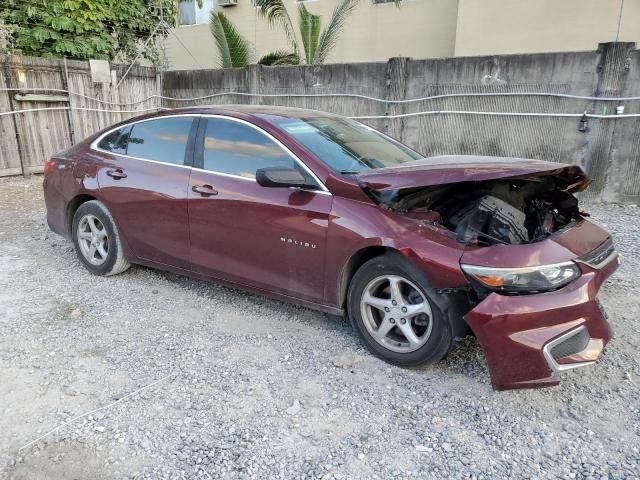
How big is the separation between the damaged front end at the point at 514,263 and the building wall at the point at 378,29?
9171mm

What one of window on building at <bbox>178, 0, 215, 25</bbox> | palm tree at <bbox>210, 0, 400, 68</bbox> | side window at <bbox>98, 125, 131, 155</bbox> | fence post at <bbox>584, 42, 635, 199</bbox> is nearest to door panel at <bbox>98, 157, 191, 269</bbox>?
side window at <bbox>98, 125, 131, 155</bbox>

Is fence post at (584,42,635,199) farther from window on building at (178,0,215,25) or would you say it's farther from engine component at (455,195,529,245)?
window on building at (178,0,215,25)

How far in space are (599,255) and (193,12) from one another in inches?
608

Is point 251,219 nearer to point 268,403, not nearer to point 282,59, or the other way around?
point 268,403

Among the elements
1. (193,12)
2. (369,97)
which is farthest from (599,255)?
Result: (193,12)

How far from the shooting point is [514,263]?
104 inches

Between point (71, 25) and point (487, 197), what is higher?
point (71, 25)

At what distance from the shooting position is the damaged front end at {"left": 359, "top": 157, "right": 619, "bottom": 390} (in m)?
2.59

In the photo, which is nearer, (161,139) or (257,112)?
(257,112)

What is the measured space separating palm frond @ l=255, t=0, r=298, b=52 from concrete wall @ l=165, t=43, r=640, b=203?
382 cm

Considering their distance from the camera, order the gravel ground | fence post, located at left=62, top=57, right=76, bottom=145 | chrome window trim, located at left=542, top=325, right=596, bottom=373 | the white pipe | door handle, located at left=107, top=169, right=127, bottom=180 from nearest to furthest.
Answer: the gravel ground
chrome window trim, located at left=542, top=325, right=596, bottom=373
door handle, located at left=107, top=169, right=127, bottom=180
the white pipe
fence post, located at left=62, top=57, right=76, bottom=145

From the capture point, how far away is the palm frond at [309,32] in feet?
38.1

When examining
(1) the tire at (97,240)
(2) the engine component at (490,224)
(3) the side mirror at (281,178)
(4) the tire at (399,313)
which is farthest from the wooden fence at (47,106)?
(2) the engine component at (490,224)

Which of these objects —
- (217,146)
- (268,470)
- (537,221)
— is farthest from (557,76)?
(268,470)
